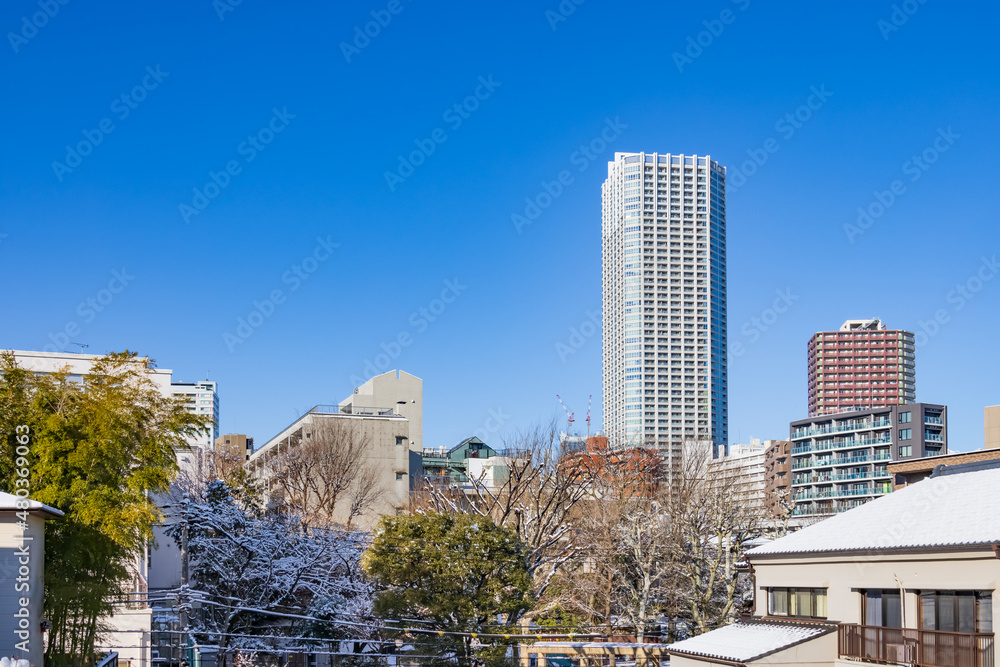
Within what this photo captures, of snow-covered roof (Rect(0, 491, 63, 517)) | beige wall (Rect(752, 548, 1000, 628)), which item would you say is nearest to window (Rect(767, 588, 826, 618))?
beige wall (Rect(752, 548, 1000, 628))

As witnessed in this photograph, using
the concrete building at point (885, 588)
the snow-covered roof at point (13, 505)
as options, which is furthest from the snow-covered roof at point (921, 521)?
the snow-covered roof at point (13, 505)

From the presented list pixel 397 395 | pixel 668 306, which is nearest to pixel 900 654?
pixel 397 395

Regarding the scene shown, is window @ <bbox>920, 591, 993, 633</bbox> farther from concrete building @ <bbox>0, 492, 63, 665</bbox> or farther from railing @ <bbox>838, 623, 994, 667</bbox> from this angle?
concrete building @ <bbox>0, 492, 63, 665</bbox>

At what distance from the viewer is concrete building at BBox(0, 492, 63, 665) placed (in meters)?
12.1

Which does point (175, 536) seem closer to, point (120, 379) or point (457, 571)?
point (457, 571)

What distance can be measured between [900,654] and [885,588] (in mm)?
1339

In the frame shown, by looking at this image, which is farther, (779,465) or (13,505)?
(779,465)

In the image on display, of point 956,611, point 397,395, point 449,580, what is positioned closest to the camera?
point 956,611

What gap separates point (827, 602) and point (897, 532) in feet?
7.77

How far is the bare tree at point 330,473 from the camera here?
4444cm

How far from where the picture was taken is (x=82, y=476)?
611 inches

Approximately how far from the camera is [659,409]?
183500 millimetres

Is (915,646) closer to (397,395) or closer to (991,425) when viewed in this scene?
(991,425)

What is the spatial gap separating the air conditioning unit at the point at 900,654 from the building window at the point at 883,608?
521 millimetres
